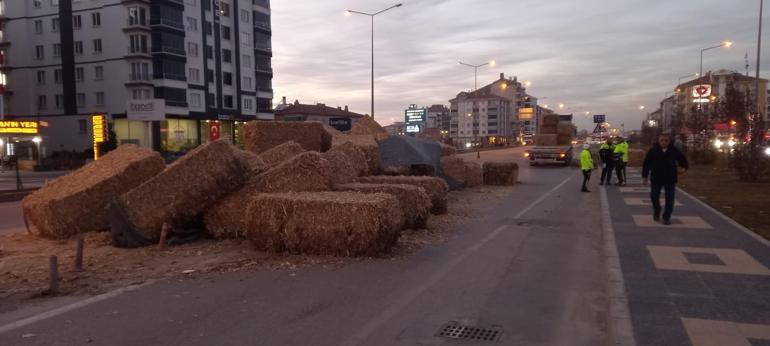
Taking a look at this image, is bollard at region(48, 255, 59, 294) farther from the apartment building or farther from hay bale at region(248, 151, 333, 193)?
the apartment building

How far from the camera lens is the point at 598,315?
5.91 meters

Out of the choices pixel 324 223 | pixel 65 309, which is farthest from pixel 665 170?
pixel 65 309

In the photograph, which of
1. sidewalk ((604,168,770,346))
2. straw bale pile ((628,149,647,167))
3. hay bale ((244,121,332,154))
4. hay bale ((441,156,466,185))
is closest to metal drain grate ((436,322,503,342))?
sidewalk ((604,168,770,346))

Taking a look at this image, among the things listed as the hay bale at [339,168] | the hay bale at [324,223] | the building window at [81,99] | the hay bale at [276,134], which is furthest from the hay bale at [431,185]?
the building window at [81,99]

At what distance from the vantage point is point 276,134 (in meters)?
17.3

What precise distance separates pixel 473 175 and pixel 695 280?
45.5ft

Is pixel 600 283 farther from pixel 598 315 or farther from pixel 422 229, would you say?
pixel 422 229

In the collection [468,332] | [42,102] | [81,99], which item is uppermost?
[81,99]

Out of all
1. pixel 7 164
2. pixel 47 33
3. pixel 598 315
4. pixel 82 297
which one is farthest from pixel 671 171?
pixel 47 33

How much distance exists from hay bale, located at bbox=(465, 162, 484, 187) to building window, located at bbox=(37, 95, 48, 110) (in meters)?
56.0

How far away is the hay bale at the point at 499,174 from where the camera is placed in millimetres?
21844

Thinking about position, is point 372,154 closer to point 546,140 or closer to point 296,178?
point 296,178

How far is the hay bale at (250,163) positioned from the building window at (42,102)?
59.3 m

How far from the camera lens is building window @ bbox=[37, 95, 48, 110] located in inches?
2393
